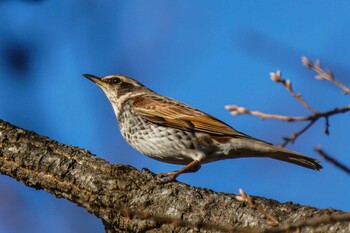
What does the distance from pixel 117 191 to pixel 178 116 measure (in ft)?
7.65

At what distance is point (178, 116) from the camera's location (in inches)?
298

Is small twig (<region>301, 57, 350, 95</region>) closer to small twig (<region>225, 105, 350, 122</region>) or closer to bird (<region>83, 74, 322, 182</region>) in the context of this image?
small twig (<region>225, 105, 350, 122</region>)

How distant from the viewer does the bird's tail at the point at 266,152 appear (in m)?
6.53

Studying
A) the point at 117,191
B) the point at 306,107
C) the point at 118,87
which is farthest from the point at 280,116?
the point at 118,87

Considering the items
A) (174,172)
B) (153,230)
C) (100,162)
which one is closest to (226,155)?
(174,172)

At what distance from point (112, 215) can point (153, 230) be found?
424mm

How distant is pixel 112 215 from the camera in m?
5.26

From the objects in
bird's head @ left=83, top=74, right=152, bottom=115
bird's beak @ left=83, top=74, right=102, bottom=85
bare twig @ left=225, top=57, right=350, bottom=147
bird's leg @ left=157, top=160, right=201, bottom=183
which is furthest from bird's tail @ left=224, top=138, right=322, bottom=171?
bare twig @ left=225, top=57, right=350, bottom=147

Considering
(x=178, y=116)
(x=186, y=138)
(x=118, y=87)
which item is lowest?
(x=186, y=138)

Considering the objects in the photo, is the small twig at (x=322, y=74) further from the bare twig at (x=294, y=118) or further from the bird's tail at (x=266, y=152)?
the bird's tail at (x=266, y=152)

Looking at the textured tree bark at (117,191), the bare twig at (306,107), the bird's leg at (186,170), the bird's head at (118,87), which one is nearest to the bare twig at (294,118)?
the bare twig at (306,107)

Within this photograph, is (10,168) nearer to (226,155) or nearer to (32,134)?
(32,134)

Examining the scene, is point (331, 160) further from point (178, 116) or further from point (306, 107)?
point (178, 116)

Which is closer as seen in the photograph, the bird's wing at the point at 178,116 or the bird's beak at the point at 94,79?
the bird's wing at the point at 178,116
